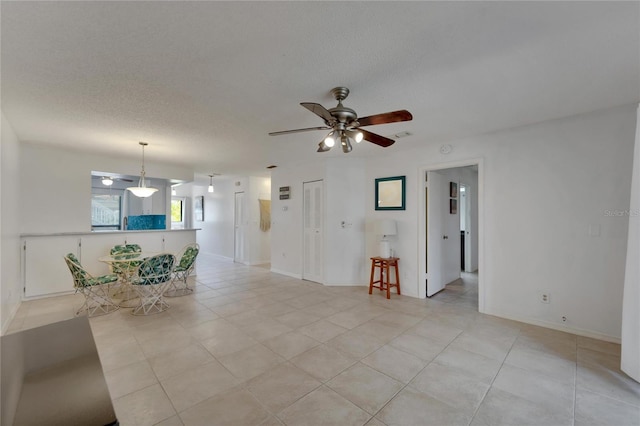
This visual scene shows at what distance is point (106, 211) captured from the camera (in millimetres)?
8297

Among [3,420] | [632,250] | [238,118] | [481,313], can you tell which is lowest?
[481,313]

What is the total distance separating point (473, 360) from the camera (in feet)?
8.22

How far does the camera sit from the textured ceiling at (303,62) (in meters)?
1.57

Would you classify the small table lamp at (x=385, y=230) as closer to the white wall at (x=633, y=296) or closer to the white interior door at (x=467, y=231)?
the white wall at (x=633, y=296)

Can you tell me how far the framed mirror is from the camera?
4641 millimetres

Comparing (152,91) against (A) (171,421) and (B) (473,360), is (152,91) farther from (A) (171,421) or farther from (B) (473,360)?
(B) (473,360)

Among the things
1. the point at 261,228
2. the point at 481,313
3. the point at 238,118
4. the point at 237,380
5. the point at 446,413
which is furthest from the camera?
the point at 261,228

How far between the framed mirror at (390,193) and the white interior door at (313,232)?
1174 millimetres

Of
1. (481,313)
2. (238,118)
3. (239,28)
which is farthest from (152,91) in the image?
(481,313)

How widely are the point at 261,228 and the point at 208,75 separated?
5804 millimetres

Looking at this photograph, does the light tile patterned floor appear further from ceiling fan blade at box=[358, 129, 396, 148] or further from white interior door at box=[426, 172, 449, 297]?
ceiling fan blade at box=[358, 129, 396, 148]

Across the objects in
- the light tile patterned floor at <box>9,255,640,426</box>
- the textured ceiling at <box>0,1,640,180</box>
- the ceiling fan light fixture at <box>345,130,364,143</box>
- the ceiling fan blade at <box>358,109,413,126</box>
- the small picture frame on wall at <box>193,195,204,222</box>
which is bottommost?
the light tile patterned floor at <box>9,255,640,426</box>

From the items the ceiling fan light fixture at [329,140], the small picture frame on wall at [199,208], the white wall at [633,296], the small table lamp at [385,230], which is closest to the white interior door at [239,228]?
the small picture frame on wall at [199,208]

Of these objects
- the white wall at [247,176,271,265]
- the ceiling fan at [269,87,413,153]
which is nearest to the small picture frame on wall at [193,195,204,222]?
the white wall at [247,176,271,265]
